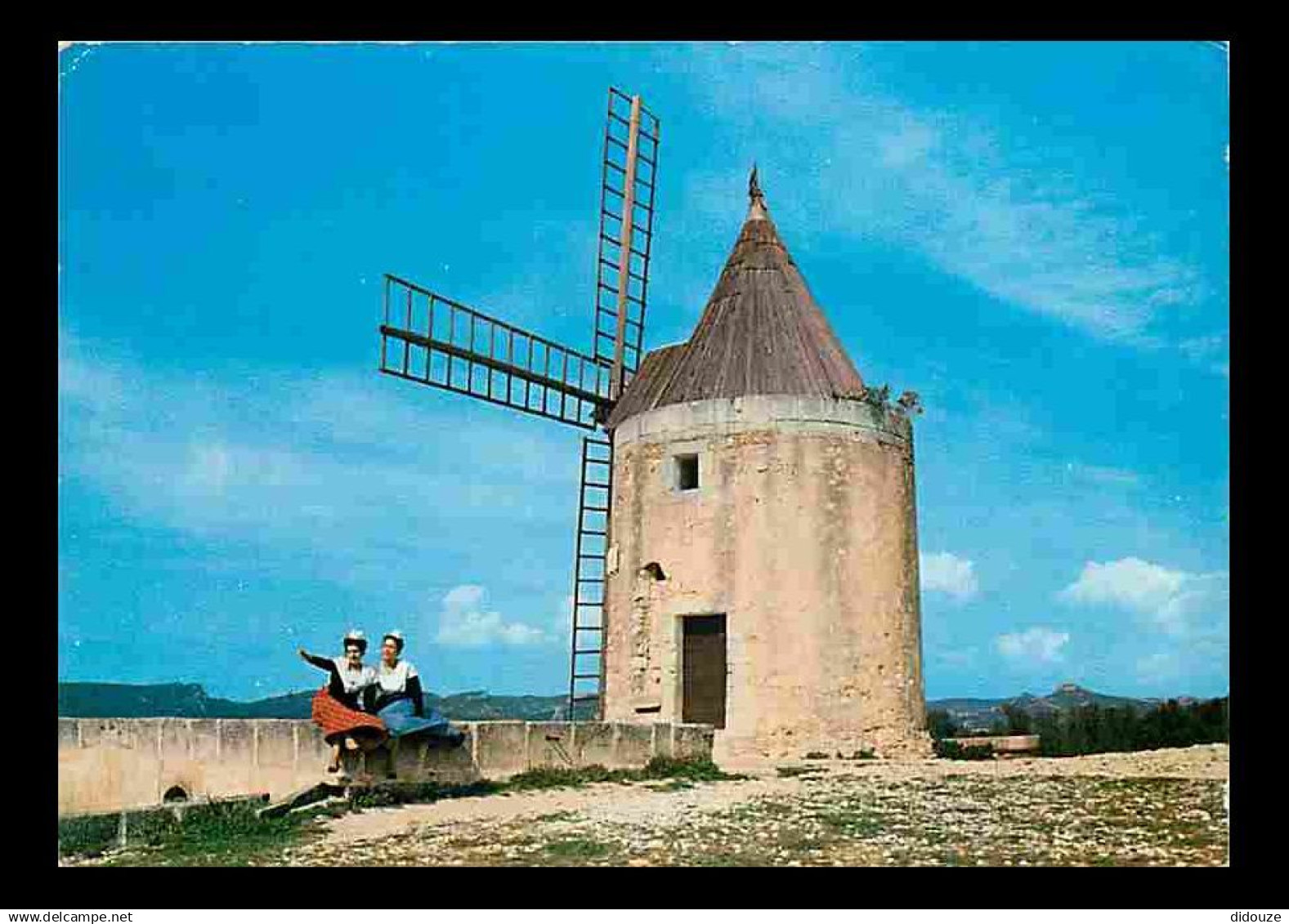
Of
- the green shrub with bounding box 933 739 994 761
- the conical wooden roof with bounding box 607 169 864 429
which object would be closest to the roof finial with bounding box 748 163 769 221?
the conical wooden roof with bounding box 607 169 864 429

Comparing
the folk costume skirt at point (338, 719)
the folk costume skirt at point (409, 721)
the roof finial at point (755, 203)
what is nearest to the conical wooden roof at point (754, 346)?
the roof finial at point (755, 203)

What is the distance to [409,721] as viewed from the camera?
11.8 metres

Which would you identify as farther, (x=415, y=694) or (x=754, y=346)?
(x=754, y=346)

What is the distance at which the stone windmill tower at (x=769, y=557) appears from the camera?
1709 cm

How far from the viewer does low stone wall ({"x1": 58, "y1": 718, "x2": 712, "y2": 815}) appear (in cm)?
1181

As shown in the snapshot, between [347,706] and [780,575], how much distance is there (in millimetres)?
7044

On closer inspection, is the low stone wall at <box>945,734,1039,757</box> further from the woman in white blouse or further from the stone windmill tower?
the woman in white blouse

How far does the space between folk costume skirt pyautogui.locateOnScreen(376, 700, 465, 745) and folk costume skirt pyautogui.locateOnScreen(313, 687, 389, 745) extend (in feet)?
0.77

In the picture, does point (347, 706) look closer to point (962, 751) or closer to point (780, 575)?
Answer: point (780, 575)

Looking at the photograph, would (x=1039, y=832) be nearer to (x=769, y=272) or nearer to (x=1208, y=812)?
(x=1208, y=812)

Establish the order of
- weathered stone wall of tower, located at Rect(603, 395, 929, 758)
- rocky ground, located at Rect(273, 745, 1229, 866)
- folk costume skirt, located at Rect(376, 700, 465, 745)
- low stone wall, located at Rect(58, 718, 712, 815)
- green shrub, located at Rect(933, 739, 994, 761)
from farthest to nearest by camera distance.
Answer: green shrub, located at Rect(933, 739, 994, 761) < weathered stone wall of tower, located at Rect(603, 395, 929, 758) < low stone wall, located at Rect(58, 718, 712, 815) < folk costume skirt, located at Rect(376, 700, 465, 745) < rocky ground, located at Rect(273, 745, 1229, 866)

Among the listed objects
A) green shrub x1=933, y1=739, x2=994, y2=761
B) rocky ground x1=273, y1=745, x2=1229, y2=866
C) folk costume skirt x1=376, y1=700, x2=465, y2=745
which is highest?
folk costume skirt x1=376, y1=700, x2=465, y2=745

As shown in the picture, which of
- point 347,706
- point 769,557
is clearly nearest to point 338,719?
point 347,706

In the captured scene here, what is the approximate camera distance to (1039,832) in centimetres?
1005
